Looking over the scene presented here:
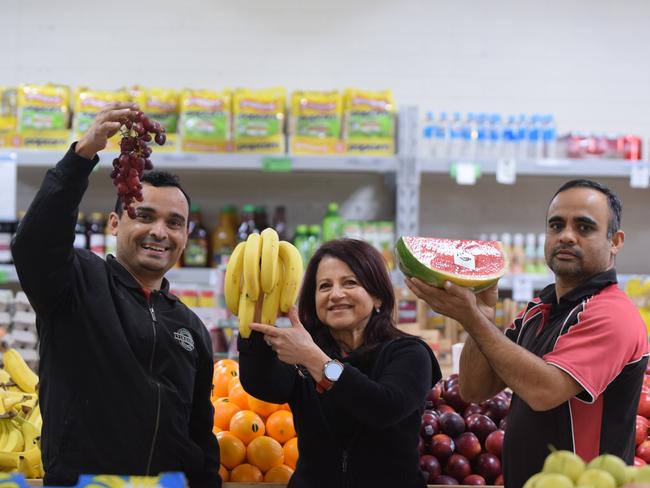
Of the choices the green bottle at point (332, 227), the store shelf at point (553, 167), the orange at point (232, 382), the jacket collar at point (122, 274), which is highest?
the store shelf at point (553, 167)

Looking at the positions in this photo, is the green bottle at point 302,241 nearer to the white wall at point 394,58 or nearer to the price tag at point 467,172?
the white wall at point 394,58

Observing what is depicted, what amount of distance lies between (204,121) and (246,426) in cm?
234

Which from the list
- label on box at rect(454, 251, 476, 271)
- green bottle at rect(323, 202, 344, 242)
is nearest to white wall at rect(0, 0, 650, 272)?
green bottle at rect(323, 202, 344, 242)

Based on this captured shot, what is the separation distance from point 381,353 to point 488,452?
65 cm

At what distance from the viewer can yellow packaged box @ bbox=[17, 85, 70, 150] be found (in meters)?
4.44

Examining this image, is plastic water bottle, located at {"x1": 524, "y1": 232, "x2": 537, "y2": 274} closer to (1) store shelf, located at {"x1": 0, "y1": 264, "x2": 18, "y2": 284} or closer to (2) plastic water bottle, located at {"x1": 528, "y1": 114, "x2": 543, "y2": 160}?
(2) plastic water bottle, located at {"x1": 528, "y1": 114, "x2": 543, "y2": 160}

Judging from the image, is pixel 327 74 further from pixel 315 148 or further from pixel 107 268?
pixel 107 268

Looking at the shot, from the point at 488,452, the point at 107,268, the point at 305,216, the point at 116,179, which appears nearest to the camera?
the point at 116,179

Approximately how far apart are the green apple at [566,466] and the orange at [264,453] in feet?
3.96

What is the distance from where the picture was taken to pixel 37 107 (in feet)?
14.6

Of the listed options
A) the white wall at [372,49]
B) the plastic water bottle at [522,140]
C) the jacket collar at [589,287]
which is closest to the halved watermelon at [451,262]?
the jacket collar at [589,287]

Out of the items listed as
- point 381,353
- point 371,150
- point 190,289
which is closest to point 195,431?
point 381,353

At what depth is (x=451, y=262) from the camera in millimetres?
1808

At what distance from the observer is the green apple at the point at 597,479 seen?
1.23 m
